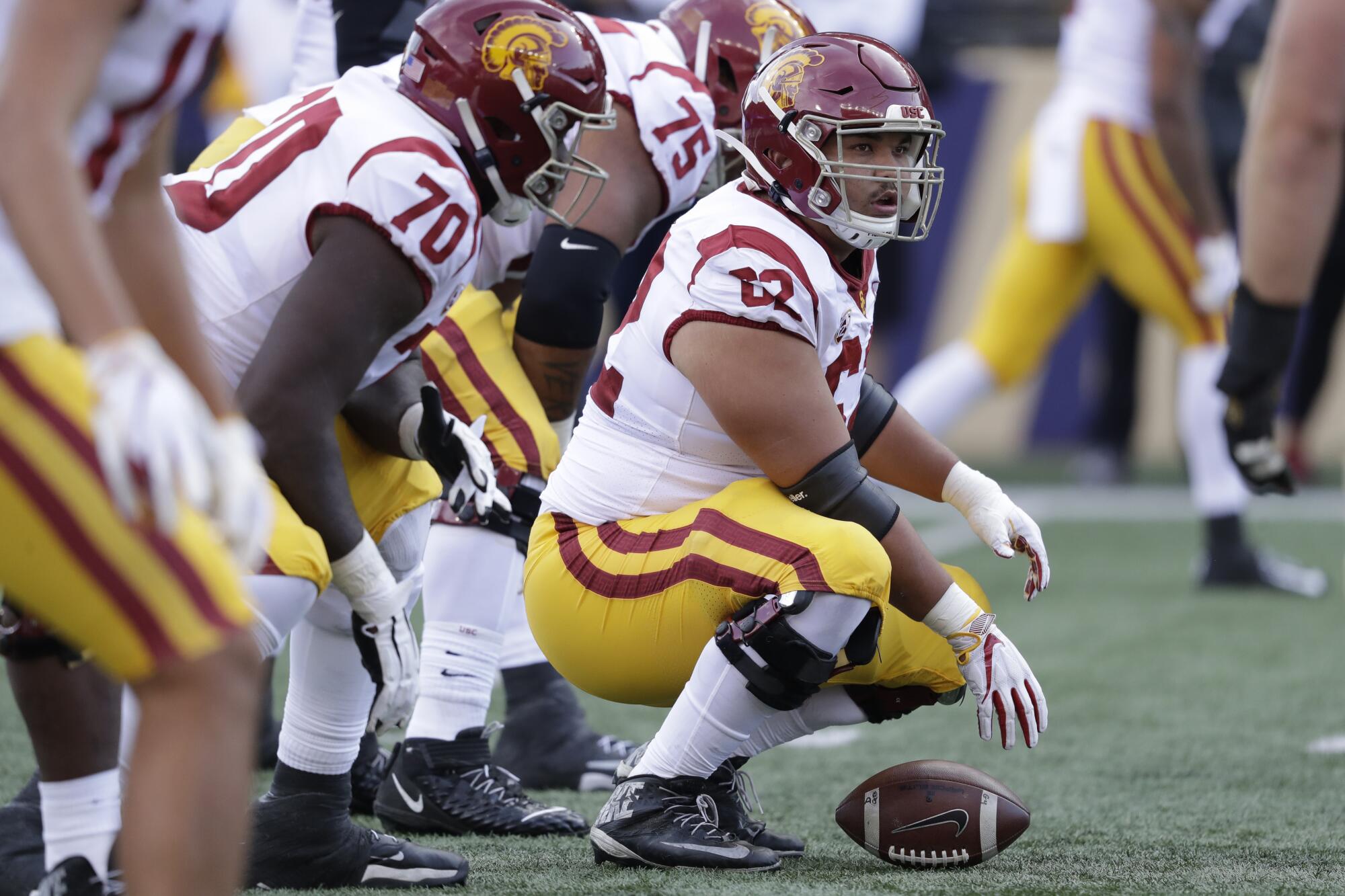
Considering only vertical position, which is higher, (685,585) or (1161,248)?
(685,585)

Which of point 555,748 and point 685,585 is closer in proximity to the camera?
point 685,585

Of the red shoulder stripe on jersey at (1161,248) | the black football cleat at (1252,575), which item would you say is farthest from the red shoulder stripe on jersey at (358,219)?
the black football cleat at (1252,575)

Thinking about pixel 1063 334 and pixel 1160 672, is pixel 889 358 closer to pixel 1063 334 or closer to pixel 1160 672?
pixel 1063 334

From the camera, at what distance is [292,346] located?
2.04 m

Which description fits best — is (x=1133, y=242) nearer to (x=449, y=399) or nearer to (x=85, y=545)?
(x=449, y=399)

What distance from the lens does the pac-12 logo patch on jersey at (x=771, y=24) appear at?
3.01 meters

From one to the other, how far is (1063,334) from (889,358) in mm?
856

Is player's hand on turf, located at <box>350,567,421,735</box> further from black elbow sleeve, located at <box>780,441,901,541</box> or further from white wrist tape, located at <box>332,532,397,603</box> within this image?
black elbow sleeve, located at <box>780,441,901,541</box>

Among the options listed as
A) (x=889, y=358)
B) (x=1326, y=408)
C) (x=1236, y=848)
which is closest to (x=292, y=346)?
(x=1236, y=848)

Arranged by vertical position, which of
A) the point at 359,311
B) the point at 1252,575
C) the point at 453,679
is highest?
the point at 359,311

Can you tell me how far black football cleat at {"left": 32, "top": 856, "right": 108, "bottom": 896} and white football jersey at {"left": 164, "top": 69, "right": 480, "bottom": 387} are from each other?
2.19ft

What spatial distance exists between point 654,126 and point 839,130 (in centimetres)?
55

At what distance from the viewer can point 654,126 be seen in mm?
2838

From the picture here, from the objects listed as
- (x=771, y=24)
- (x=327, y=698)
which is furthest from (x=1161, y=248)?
(x=327, y=698)
